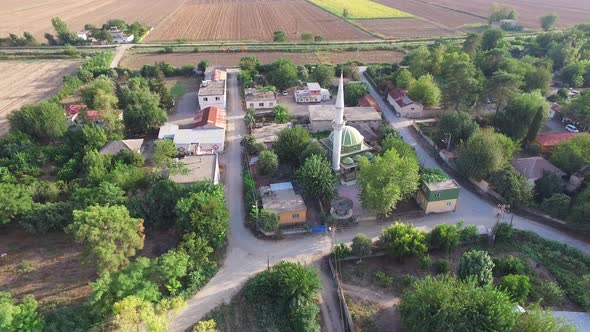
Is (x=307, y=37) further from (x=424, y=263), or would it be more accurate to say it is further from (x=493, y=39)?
(x=424, y=263)

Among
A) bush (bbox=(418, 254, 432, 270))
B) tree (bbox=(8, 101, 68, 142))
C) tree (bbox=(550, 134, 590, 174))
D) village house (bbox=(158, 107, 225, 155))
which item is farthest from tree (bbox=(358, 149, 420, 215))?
tree (bbox=(8, 101, 68, 142))

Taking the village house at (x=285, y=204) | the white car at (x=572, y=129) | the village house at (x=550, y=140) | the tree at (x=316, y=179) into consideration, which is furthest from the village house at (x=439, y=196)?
the white car at (x=572, y=129)

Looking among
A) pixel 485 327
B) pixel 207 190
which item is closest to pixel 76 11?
pixel 207 190

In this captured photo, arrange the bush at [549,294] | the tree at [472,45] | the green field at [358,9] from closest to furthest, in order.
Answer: the bush at [549,294]
the tree at [472,45]
the green field at [358,9]

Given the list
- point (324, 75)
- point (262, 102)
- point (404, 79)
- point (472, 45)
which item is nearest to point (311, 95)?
point (324, 75)

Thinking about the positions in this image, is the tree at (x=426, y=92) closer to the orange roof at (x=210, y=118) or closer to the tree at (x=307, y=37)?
the orange roof at (x=210, y=118)
